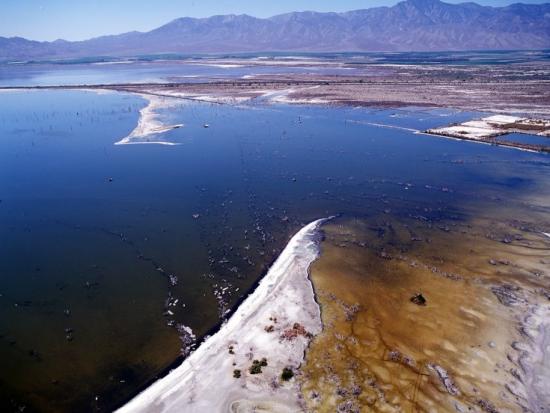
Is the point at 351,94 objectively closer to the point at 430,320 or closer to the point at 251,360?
the point at 430,320

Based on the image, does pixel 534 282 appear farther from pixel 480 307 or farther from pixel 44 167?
pixel 44 167

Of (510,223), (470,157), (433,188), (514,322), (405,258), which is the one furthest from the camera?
(470,157)

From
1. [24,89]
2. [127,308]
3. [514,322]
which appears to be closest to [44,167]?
[127,308]

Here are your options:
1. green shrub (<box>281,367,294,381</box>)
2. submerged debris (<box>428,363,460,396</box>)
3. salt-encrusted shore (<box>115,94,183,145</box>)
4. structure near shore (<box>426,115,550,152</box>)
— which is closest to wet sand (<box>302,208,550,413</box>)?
submerged debris (<box>428,363,460,396</box>)

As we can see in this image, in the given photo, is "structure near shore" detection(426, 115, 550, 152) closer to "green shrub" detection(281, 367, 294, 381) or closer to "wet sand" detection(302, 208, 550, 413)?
"wet sand" detection(302, 208, 550, 413)

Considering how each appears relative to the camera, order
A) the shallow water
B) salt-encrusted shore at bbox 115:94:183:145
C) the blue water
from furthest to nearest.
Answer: salt-encrusted shore at bbox 115:94:183:145
the blue water
the shallow water

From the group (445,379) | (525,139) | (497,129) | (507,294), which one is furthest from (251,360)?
(497,129)
